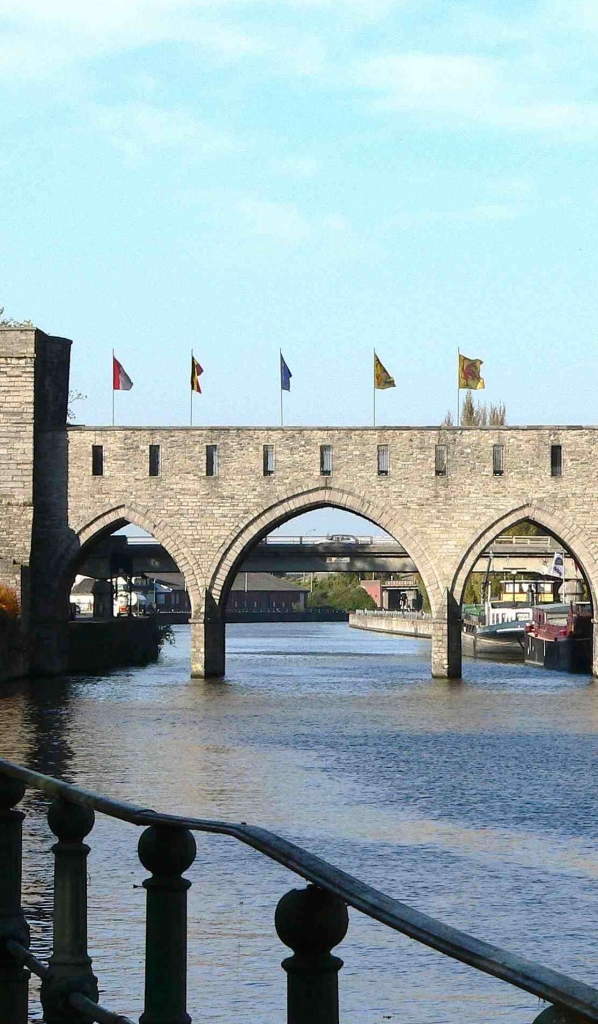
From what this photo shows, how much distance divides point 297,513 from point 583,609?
13320 mm

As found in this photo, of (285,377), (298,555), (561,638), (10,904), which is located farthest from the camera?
(298,555)

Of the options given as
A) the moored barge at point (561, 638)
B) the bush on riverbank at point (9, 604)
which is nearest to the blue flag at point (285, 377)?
the bush on riverbank at point (9, 604)

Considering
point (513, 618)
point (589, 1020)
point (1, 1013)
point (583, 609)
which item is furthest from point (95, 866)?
point (513, 618)

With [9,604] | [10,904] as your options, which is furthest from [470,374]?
[10,904]

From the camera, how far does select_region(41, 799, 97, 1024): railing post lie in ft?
12.8

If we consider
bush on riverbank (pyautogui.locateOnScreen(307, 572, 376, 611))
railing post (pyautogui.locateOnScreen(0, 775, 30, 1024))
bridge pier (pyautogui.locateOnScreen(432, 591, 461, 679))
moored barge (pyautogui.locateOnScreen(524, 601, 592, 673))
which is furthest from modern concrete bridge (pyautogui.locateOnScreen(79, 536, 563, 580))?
bush on riverbank (pyautogui.locateOnScreen(307, 572, 376, 611))

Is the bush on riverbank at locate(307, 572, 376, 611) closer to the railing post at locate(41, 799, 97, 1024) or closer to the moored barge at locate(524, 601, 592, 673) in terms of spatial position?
the moored barge at locate(524, 601, 592, 673)

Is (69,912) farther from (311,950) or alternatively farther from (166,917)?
(311,950)

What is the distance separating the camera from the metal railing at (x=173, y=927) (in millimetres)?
2430

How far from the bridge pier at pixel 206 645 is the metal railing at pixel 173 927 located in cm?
3494

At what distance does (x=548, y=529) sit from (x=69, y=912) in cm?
3637

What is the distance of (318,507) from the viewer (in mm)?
39625

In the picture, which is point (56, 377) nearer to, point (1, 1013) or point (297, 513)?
point (297, 513)

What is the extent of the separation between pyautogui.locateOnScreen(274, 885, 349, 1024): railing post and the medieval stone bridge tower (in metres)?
36.3
